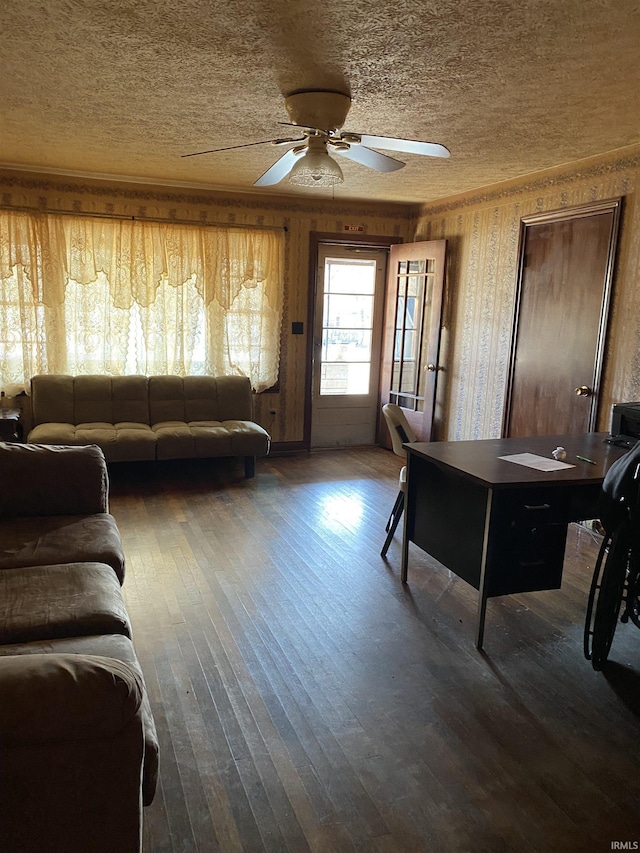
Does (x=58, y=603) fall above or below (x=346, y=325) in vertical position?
below

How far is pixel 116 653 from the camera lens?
179 cm

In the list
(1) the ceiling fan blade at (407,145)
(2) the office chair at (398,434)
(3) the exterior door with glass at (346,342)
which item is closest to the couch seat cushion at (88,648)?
(2) the office chair at (398,434)

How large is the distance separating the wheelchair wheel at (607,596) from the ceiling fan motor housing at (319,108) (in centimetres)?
225

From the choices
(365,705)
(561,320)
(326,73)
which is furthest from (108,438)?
(561,320)

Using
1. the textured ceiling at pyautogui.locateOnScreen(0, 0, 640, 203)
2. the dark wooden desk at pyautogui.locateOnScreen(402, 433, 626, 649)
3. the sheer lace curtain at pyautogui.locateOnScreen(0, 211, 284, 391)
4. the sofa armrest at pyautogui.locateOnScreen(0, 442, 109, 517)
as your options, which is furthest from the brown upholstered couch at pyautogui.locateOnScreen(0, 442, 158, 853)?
the sheer lace curtain at pyautogui.locateOnScreen(0, 211, 284, 391)

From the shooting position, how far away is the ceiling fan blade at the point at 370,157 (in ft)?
10.0

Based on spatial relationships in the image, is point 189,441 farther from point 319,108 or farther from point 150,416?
point 319,108

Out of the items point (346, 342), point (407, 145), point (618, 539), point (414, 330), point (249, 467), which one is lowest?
point (249, 467)

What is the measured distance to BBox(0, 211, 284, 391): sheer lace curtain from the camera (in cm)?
517

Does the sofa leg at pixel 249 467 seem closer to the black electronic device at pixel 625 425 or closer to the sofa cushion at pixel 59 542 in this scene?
the sofa cushion at pixel 59 542

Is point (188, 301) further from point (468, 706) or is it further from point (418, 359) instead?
point (468, 706)

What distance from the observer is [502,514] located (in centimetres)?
264

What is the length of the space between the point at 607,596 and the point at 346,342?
4.37 m

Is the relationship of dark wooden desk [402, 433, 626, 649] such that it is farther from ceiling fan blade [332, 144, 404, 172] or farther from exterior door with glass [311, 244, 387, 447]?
exterior door with glass [311, 244, 387, 447]
